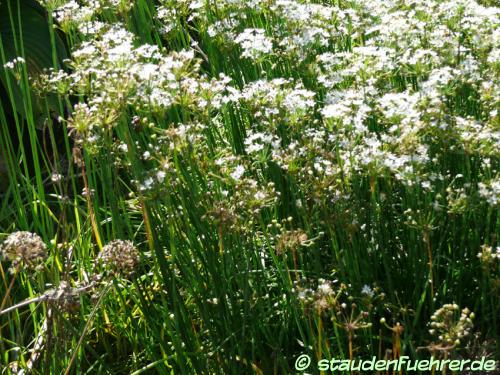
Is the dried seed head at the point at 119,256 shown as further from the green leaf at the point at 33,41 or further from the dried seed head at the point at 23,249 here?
the green leaf at the point at 33,41

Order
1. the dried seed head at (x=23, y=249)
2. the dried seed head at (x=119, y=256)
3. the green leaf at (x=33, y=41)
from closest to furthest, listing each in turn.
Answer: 1. the dried seed head at (x=23, y=249)
2. the dried seed head at (x=119, y=256)
3. the green leaf at (x=33, y=41)

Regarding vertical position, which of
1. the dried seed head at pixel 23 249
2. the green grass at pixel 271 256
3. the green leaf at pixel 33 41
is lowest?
the green grass at pixel 271 256

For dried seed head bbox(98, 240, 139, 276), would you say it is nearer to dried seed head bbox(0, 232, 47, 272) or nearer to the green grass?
the green grass

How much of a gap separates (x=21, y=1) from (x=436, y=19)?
2880mm

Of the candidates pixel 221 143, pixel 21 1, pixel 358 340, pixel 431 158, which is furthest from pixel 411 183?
pixel 21 1

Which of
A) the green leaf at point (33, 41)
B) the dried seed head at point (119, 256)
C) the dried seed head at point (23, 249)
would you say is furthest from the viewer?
the green leaf at point (33, 41)

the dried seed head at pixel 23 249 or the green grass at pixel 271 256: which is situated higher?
the dried seed head at pixel 23 249

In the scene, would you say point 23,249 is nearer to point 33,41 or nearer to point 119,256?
point 119,256

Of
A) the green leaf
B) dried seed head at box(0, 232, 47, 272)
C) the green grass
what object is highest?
the green leaf

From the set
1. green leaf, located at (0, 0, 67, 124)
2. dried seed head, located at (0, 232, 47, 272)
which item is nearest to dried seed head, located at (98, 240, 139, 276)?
dried seed head, located at (0, 232, 47, 272)

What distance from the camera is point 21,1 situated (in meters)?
4.96

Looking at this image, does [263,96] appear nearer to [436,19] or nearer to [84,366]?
[436,19]

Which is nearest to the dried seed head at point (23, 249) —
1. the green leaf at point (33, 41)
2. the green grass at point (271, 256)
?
the green grass at point (271, 256)

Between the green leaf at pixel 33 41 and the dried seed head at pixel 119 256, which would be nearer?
the dried seed head at pixel 119 256
